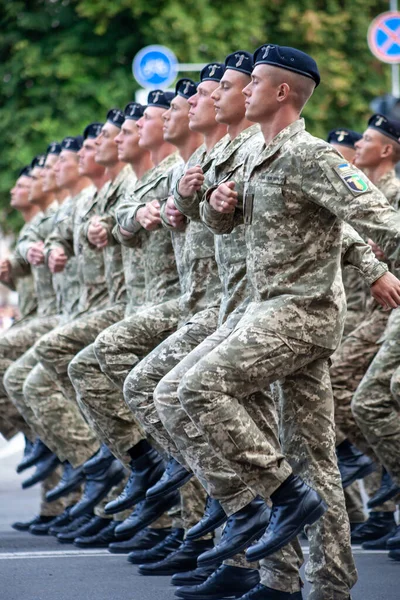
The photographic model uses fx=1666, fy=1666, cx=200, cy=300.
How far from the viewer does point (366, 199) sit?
21.6ft

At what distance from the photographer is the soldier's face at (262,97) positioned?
717 cm

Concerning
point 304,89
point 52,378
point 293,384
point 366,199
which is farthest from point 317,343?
point 52,378

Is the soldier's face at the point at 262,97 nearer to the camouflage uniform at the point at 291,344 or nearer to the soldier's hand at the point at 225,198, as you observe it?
the camouflage uniform at the point at 291,344

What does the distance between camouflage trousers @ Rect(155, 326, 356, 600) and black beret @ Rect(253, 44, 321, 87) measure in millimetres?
1204

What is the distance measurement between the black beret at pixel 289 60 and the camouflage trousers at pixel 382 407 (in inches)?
87.8

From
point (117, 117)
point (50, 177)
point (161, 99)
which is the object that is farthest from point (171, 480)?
point (50, 177)

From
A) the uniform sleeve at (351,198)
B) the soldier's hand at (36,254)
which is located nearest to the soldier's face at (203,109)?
the uniform sleeve at (351,198)

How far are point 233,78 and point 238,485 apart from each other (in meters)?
2.19

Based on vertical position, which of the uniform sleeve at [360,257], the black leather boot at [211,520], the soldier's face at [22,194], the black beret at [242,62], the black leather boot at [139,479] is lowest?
the black leather boot at [139,479]

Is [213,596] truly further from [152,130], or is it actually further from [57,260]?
[57,260]

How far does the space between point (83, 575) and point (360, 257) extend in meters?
2.75

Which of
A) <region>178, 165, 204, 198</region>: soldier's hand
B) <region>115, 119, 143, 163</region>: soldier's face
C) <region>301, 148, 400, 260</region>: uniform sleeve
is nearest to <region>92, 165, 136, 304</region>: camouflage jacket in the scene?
<region>115, 119, 143, 163</region>: soldier's face

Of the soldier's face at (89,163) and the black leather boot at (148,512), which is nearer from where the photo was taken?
the black leather boot at (148,512)

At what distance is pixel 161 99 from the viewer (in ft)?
32.7
